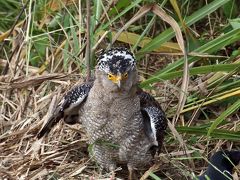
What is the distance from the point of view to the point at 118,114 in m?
4.34

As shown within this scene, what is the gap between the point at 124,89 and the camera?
4.28 meters

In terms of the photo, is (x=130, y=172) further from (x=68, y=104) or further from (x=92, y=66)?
Answer: (x=92, y=66)

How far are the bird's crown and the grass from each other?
367mm

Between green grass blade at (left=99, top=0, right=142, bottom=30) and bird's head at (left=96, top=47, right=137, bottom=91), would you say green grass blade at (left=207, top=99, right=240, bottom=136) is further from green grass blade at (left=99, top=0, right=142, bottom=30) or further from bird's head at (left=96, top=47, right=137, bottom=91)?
green grass blade at (left=99, top=0, right=142, bottom=30)

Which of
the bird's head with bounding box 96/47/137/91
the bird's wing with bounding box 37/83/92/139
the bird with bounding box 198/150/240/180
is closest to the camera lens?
the bird's head with bounding box 96/47/137/91

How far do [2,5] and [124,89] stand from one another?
6.70 ft

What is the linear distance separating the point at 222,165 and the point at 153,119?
0.45 m

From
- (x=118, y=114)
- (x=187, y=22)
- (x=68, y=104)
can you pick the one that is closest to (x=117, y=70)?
(x=118, y=114)

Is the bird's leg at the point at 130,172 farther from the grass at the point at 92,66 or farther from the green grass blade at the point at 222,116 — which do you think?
the green grass blade at the point at 222,116

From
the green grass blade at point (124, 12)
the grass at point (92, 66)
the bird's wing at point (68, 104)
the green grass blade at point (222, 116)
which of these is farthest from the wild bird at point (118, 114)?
the green grass blade at point (124, 12)

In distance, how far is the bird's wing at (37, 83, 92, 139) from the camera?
14.6ft

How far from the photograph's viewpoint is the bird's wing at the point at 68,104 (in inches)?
175

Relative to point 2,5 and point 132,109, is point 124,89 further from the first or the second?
point 2,5

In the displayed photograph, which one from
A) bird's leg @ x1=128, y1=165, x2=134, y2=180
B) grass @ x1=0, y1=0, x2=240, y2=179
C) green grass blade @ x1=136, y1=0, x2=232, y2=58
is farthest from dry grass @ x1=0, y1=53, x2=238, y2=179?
green grass blade @ x1=136, y1=0, x2=232, y2=58
